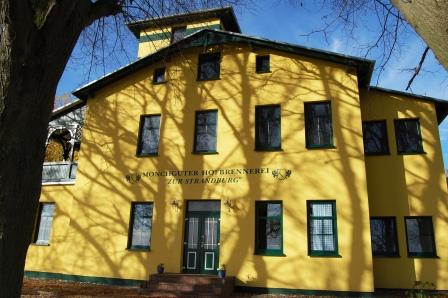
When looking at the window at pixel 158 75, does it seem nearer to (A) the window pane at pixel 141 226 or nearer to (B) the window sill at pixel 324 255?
(A) the window pane at pixel 141 226

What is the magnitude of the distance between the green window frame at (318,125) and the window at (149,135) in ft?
18.7

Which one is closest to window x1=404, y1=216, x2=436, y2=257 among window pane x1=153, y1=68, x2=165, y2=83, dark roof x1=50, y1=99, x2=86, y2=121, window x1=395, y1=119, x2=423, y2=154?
window x1=395, y1=119, x2=423, y2=154

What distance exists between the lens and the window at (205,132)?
1435 cm

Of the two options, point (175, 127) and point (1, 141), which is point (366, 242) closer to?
point (175, 127)

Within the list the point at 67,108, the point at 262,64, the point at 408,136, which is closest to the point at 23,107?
the point at 262,64

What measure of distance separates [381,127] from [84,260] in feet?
39.3

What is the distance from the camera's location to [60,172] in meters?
17.2

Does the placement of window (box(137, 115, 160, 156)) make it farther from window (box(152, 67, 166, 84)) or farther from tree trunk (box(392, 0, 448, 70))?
tree trunk (box(392, 0, 448, 70))

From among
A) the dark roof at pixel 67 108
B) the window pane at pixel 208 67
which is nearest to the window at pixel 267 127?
the window pane at pixel 208 67

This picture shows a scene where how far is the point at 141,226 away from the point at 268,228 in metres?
4.65

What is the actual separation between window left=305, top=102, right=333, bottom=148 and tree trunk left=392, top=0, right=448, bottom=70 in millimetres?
10877

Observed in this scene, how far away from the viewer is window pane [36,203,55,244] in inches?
642

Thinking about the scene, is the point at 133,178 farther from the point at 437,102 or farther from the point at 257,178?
the point at 437,102

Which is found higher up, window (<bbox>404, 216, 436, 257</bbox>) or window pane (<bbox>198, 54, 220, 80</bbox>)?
window pane (<bbox>198, 54, 220, 80</bbox>)
